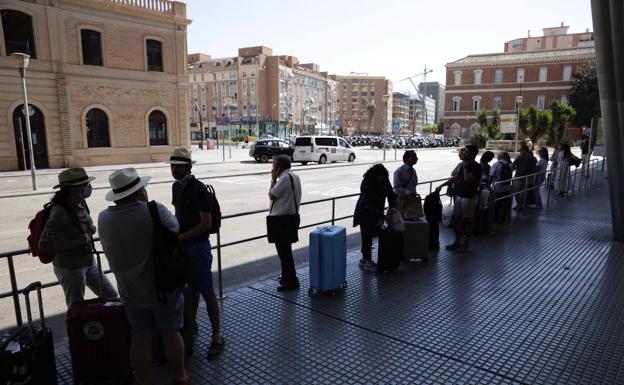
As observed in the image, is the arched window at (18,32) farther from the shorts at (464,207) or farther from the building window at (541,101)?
the building window at (541,101)

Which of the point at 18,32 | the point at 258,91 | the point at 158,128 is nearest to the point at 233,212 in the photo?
the point at 18,32

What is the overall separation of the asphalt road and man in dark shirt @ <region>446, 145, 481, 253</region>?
5.84ft

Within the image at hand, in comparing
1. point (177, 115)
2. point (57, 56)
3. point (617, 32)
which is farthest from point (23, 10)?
point (617, 32)

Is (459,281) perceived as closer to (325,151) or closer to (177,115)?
(325,151)

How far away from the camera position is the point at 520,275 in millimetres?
5957

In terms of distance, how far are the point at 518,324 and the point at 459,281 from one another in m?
1.27

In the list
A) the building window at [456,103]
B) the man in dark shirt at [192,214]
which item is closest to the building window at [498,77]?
the building window at [456,103]

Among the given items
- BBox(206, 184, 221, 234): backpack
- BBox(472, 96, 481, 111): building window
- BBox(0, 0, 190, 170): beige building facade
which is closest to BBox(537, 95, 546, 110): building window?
BBox(472, 96, 481, 111): building window

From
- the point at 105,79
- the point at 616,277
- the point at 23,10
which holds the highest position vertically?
the point at 23,10

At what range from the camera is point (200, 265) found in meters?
3.77

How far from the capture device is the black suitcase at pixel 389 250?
578cm

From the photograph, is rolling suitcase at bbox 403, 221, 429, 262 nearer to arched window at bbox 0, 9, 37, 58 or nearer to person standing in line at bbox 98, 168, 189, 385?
person standing in line at bbox 98, 168, 189, 385

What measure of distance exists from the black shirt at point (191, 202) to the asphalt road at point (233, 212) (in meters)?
2.35

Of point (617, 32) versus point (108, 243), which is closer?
point (108, 243)
